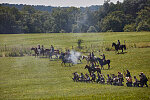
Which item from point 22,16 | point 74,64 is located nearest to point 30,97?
point 74,64

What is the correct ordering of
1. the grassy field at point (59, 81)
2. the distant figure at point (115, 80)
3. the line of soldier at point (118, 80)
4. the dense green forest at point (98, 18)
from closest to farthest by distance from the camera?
the grassy field at point (59, 81), the line of soldier at point (118, 80), the distant figure at point (115, 80), the dense green forest at point (98, 18)

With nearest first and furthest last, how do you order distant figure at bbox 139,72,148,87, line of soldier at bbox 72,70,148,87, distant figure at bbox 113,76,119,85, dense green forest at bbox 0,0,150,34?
distant figure at bbox 139,72,148,87 < line of soldier at bbox 72,70,148,87 < distant figure at bbox 113,76,119,85 < dense green forest at bbox 0,0,150,34

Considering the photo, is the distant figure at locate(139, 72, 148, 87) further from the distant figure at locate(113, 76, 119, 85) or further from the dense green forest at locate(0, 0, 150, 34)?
the dense green forest at locate(0, 0, 150, 34)

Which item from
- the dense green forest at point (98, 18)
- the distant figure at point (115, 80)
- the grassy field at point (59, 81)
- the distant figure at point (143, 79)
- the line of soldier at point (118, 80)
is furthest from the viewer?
the dense green forest at point (98, 18)

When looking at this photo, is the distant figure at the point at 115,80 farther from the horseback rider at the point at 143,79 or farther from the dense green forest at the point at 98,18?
the dense green forest at the point at 98,18

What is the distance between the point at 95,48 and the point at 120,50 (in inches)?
178

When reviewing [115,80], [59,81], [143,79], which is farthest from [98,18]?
[143,79]

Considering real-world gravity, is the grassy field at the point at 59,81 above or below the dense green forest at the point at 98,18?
below

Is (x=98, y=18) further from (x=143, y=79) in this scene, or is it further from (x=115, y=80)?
(x=143, y=79)

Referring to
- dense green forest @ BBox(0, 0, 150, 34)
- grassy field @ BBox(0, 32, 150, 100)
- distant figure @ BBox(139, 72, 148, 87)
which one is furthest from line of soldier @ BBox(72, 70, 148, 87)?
dense green forest @ BBox(0, 0, 150, 34)

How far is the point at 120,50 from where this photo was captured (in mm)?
40031

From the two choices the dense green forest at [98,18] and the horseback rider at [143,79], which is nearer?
the horseback rider at [143,79]

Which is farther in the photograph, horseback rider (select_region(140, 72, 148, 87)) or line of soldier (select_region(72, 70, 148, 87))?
line of soldier (select_region(72, 70, 148, 87))

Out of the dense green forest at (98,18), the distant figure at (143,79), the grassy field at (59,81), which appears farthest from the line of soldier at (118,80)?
the dense green forest at (98,18)
